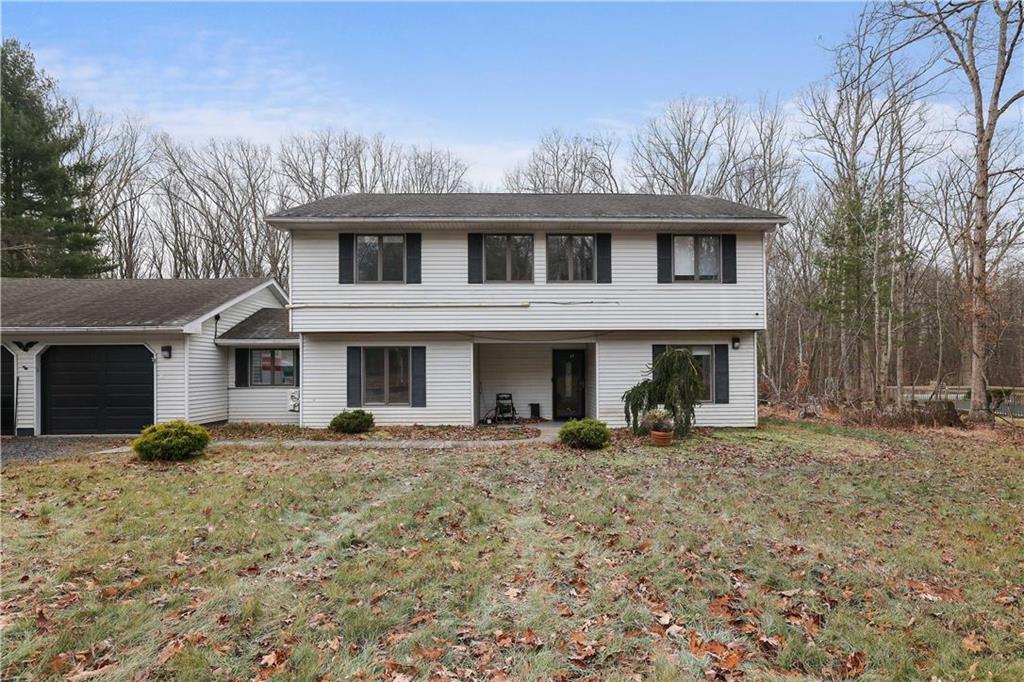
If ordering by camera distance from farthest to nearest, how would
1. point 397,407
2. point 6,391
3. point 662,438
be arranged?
point 397,407, point 6,391, point 662,438

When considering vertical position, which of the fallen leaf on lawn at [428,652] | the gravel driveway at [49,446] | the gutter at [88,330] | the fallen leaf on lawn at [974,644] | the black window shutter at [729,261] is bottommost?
the gravel driveway at [49,446]

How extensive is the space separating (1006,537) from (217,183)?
3403cm

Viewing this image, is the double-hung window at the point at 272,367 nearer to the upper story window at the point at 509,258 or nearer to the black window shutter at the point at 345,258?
the black window shutter at the point at 345,258

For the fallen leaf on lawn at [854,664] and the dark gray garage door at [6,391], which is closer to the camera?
the fallen leaf on lawn at [854,664]

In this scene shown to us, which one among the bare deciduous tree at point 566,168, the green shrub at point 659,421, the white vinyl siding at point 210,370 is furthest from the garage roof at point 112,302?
the bare deciduous tree at point 566,168

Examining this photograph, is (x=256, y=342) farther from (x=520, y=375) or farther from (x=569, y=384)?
(x=569, y=384)

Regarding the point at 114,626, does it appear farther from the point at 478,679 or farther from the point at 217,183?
the point at 217,183

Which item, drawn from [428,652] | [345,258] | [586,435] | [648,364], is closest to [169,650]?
[428,652]

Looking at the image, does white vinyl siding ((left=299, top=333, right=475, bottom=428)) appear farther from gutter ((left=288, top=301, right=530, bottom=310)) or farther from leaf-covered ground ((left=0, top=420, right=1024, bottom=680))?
leaf-covered ground ((left=0, top=420, right=1024, bottom=680))

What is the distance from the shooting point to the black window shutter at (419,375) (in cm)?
1387

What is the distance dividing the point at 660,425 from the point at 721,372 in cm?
353

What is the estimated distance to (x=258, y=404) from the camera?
15305 mm

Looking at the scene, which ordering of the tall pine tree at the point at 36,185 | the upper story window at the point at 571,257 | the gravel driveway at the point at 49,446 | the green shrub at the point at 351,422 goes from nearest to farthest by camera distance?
the gravel driveway at the point at 49,446 < the green shrub at the point at 351,422 < the upper story window at the point at 571,257 < the tall pine tree at the point at 36,185

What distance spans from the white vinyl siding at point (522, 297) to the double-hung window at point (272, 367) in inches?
94.2
